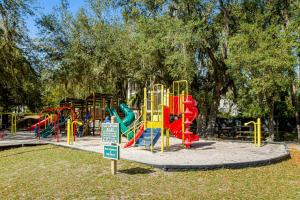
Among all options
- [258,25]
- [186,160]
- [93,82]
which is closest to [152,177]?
[186,160]

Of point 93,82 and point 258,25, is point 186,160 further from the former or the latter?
point 93,82

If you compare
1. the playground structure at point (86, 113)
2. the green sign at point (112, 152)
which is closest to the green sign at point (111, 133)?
the green sign at point (112, 152)

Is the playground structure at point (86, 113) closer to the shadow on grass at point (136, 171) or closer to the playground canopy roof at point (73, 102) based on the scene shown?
the playground canopy roof at point (73, 102)

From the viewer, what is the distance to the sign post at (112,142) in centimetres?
773

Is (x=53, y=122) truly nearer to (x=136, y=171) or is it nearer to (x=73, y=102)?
(x=73, y=102)

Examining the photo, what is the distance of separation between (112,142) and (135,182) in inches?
49.6

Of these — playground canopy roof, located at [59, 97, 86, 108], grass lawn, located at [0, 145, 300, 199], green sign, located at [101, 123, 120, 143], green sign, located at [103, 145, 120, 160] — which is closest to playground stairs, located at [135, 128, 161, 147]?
grass lawn, located at [0, 145, 300, 199]

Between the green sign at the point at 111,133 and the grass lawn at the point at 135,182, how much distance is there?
0.79 m

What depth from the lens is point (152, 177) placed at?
7539 mm

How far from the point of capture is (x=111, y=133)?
7.97m

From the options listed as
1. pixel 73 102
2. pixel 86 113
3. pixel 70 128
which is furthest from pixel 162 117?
pixel 73 102

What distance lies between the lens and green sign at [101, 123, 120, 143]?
309 inches

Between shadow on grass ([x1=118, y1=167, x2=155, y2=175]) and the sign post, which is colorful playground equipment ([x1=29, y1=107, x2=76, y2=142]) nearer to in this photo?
the sign post

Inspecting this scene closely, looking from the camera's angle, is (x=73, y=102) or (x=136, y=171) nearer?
(x=136, y=171)
